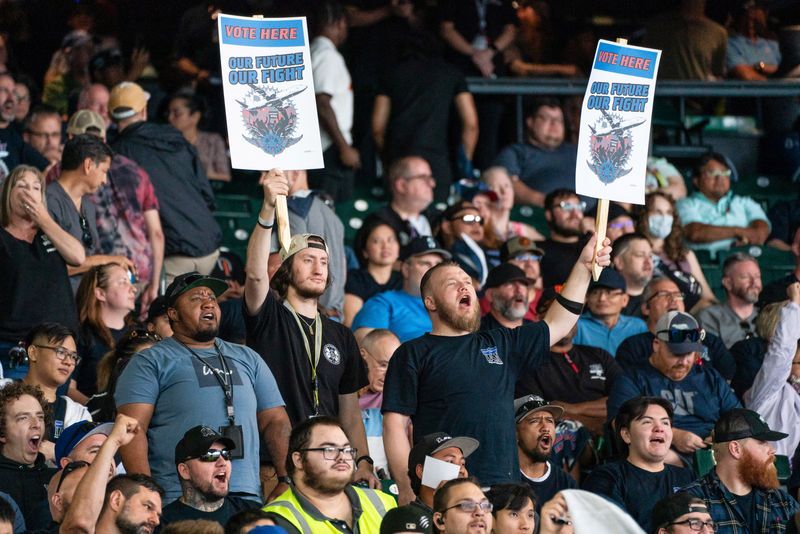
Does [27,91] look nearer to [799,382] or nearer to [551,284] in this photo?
[551,284]

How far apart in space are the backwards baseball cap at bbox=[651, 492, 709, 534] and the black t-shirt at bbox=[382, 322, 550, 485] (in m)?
0.82

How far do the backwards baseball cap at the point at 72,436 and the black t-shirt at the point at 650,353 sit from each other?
11.9 feet

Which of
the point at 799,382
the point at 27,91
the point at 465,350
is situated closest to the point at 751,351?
the point at 799,382

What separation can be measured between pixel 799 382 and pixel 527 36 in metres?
6.27

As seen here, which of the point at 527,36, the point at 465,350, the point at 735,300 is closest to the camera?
the point at 465,350

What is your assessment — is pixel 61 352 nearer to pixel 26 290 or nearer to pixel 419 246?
pixel 26 290

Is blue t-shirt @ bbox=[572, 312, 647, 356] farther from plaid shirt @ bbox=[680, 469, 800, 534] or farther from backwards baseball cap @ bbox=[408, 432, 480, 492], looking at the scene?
backwards baseball cap @ bbox=[408, 432, 480, 492]

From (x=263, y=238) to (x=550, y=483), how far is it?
2312 mm

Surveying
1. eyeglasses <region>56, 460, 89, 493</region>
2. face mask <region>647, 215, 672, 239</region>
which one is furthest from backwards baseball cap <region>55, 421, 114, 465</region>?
face mask <region>647, 215, 672, 239</region>

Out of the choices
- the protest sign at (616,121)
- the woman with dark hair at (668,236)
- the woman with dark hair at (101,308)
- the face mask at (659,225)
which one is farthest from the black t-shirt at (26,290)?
the face mask at (659,225)

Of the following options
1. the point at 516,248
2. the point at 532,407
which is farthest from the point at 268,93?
the point at 516,248

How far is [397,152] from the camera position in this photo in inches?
550

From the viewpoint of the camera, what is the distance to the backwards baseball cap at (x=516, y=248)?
39.1 ft

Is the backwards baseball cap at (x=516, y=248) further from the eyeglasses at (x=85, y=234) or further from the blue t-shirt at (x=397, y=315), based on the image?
the eyeglasses at (x=85, y=234)
